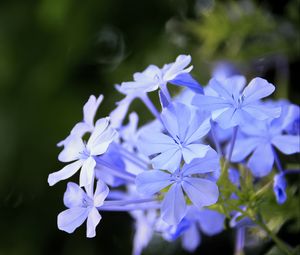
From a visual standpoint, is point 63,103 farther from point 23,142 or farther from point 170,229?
point 170,229

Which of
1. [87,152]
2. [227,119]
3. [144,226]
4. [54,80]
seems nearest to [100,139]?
[87,152]

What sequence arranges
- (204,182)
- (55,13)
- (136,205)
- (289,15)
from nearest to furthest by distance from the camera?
(204,182), (136,205), (289,15), (55,13)

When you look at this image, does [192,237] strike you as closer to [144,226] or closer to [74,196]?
[144,226]

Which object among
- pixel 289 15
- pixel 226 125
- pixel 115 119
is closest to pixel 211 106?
pixel 226 125

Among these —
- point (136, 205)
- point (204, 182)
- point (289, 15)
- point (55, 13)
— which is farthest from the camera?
point (55, 13)

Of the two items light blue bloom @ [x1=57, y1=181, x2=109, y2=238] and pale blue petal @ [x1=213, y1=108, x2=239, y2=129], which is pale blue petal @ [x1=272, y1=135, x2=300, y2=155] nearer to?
pale blue petal @ [x1=213, y1=108, x2=239, y2=129]
